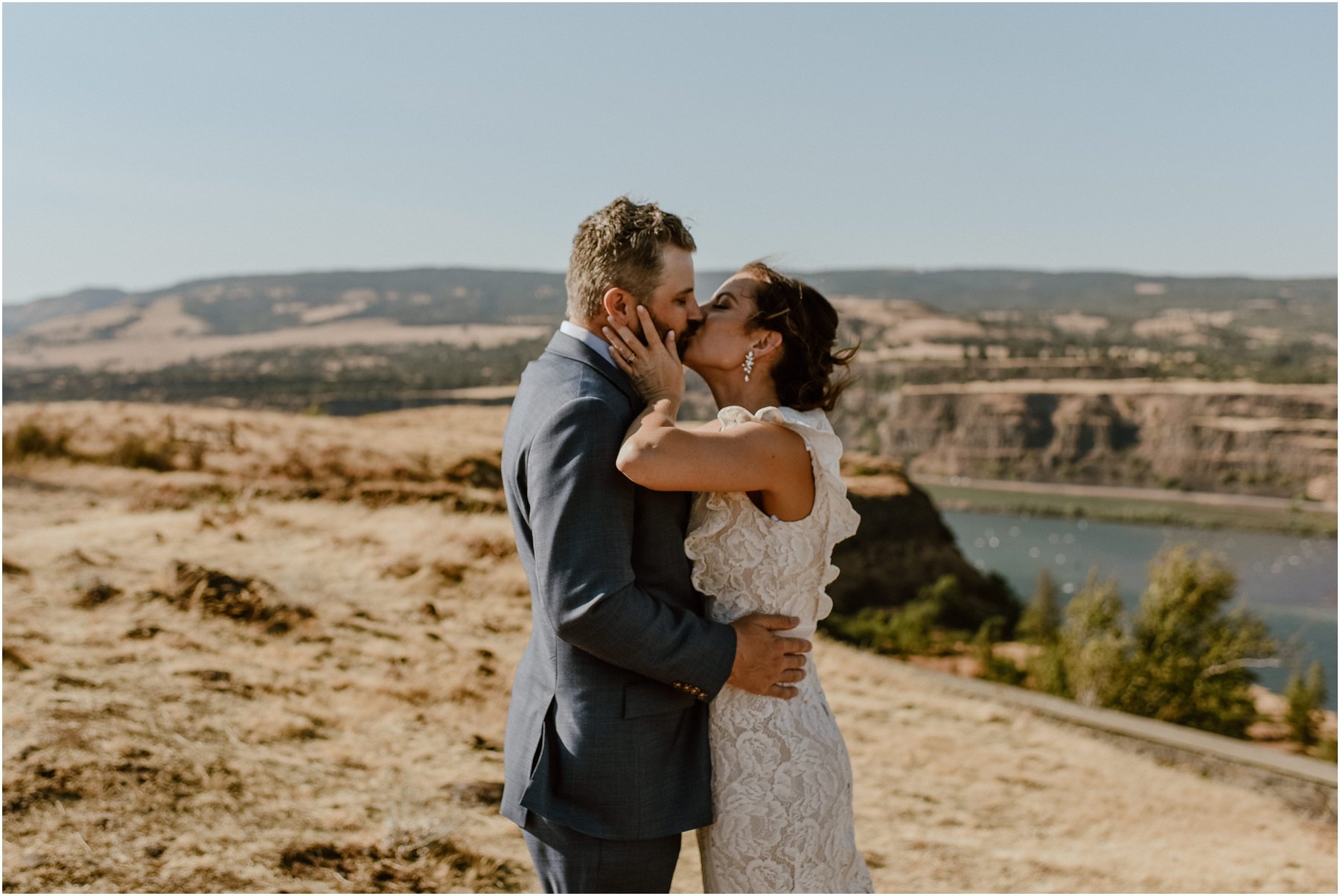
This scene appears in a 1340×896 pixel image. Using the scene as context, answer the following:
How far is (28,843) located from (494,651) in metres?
4.21

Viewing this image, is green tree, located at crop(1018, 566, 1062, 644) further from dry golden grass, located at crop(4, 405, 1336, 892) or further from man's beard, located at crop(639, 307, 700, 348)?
man's beard, located at crop(639, 307, 700, 348)

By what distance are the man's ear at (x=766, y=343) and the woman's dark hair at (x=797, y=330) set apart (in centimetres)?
1

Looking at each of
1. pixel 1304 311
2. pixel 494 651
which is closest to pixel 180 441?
pixel 494 651

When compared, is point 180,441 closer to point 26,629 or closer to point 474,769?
point 26,629

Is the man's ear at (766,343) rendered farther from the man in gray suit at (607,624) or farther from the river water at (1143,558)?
the river water at (1143,558)

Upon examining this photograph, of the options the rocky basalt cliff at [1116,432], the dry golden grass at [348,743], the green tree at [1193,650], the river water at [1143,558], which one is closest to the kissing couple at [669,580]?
the dry golden grass at [348,743]

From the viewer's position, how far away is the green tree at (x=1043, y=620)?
29.2 m

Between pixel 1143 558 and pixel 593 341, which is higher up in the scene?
pixel 593 341

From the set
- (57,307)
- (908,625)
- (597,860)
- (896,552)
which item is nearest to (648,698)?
(597,860)

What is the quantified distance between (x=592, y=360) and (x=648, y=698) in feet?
2.41

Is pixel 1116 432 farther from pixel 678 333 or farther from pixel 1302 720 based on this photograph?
pixel 678 333

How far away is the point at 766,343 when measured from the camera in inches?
99.4

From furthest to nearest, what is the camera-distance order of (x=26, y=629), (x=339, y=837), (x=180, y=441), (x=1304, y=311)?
(x=1304, y=311), (x=180, y=441), (x=26, y=629), (x=339, y=837)

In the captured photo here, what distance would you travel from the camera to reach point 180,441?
14.8 meters
